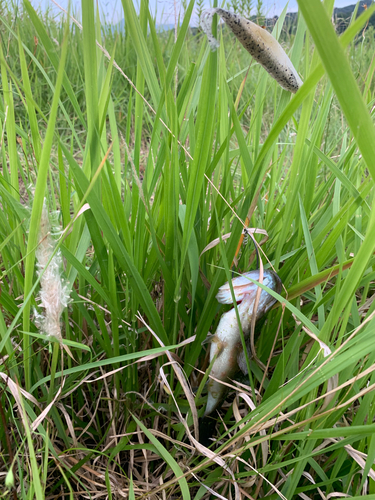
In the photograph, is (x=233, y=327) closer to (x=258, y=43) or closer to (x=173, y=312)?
(x=173, y=312)

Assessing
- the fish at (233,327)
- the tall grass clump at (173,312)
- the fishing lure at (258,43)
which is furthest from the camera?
the fish at (233,327)

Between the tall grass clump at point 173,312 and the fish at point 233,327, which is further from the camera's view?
the fish at point 233,327

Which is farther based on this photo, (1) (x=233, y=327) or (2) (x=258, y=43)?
(1) (x=233, y=327)

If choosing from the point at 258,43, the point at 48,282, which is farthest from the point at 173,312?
the point at 258,43

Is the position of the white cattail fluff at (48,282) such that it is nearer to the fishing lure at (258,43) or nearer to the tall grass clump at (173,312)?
the tall grass clump at (173,312)

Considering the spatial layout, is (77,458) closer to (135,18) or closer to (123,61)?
(135,18)

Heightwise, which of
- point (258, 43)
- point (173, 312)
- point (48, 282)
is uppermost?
point (258, 43)

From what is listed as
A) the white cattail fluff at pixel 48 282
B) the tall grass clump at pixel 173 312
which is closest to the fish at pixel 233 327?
the tall grass clump at pixel 173 312
